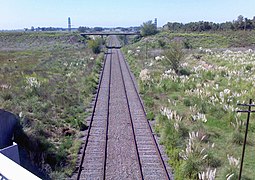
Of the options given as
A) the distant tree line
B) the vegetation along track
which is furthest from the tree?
the vegetation along track

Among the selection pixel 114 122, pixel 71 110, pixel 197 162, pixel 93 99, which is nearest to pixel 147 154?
pixel 197 162

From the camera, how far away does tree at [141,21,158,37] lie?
109562mm

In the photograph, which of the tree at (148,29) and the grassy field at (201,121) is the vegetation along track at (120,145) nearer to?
the grassy field at (201,121)

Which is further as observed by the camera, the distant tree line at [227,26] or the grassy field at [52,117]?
Answer: the distant tree line at [227,26]

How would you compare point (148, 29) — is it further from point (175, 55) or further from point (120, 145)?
point (120, 145)

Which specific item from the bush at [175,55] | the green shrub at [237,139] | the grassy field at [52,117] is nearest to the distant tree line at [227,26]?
the bush at [175,55]

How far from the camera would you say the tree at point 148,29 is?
10956cm

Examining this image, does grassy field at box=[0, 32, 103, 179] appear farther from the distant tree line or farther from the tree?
the distant tree line

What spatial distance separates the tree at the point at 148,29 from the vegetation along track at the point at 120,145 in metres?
89.2

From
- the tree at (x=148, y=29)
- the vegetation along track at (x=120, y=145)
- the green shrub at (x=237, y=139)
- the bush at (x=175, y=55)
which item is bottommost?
the vegetation along track at (x=120, y=145)

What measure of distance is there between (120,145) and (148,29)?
99317mm

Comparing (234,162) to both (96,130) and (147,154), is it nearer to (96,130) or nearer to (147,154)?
(147,154)

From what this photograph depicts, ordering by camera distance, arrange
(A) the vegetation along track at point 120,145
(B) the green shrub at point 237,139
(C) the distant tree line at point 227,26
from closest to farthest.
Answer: (A) the vegetation along track at point 120,145
(B) the green shrub at point 237,139
(C) the distant tree line at point 227,26

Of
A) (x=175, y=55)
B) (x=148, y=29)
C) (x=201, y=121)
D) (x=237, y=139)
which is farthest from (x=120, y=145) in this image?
(x=148, y=29)
